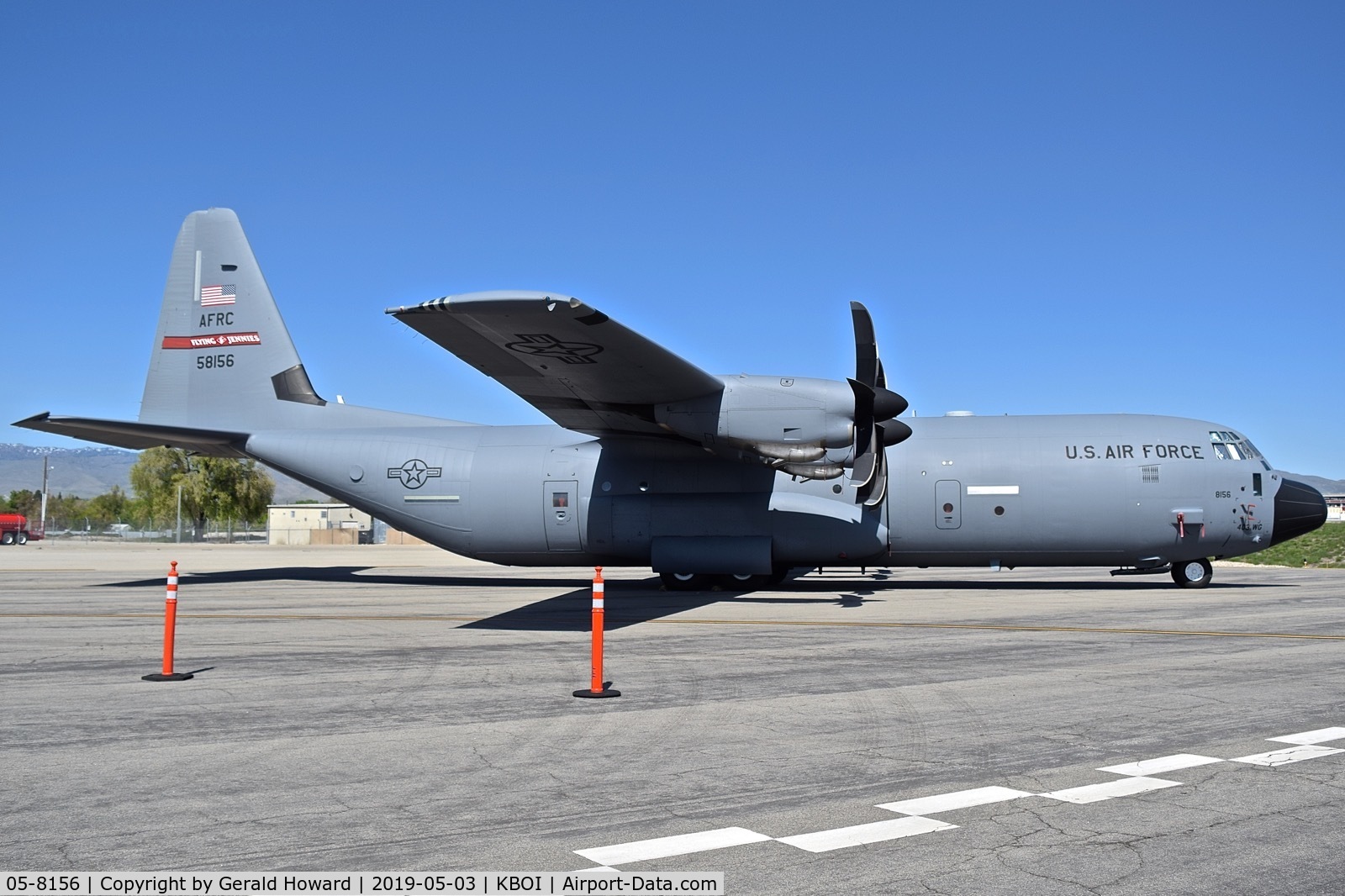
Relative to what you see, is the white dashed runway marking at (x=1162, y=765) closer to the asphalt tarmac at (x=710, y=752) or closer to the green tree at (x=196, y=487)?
the asphalt tarmac at (x=710, y=752)

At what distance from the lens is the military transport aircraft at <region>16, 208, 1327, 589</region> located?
61.0 ft

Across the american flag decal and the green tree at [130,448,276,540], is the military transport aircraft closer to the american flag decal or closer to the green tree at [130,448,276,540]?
the american flag decal

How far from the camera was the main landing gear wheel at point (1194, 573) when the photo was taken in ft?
73.3

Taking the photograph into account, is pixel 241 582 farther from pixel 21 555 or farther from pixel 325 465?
pixel 21 555

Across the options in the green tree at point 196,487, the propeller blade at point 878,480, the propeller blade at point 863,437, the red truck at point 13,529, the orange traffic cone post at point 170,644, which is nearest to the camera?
the orange traffic cone post at point 170,644

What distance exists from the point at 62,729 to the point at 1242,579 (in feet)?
86.6

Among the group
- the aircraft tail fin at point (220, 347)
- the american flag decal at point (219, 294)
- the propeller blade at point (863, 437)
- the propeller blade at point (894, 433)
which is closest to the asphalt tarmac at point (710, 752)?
the propeller blade at point (863, 437)

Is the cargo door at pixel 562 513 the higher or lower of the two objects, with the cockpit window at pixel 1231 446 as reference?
lower

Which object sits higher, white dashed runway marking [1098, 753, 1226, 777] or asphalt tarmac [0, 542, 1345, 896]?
white dashed runway marking [1098, 753, 1226, 777]

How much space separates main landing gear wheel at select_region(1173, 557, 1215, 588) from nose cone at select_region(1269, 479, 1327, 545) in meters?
1.47

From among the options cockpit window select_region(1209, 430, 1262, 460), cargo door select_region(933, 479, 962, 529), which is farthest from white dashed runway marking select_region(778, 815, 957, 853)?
cockpit window select_region(1209, 430, 1262, 460)

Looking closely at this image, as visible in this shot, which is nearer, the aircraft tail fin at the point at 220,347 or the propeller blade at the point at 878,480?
the propeller blade at the point at 878,480

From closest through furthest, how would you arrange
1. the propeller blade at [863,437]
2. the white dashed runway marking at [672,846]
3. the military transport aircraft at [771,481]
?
the white dashed runway marking at [672,846] < the propeller blade at [863,437] < the military transport aircraft at [771,481]

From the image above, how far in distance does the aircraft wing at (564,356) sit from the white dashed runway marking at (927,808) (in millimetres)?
8588
